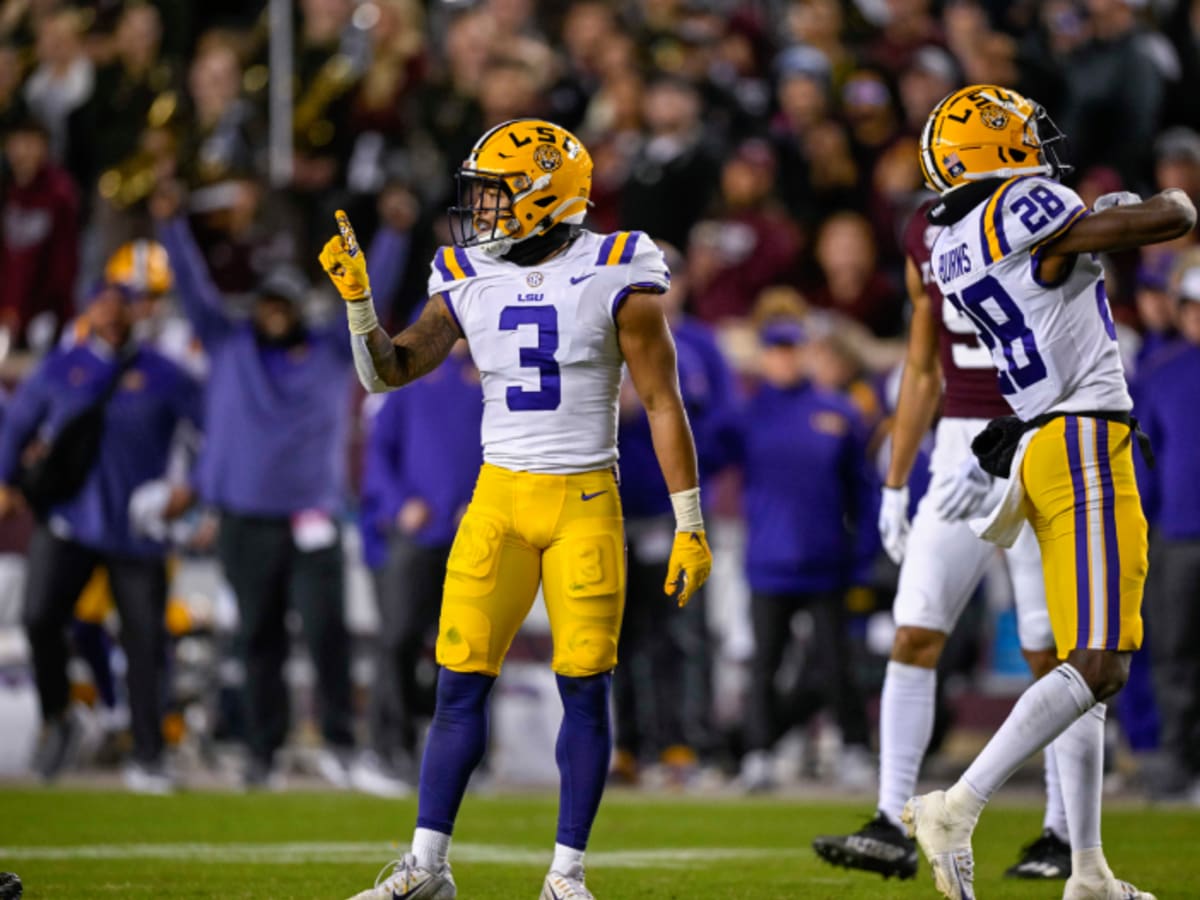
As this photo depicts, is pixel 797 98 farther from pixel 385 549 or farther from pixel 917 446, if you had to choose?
pixel 917 446

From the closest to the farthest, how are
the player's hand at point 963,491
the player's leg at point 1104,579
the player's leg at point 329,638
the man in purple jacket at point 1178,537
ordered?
1. the player's leg at point 1104,579
2. the player's hand at point 963,491
3. the man in purple jacket at point 1178,537
4. the player's leg at point 329,638

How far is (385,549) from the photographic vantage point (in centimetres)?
1043

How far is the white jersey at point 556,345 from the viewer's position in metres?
5.23

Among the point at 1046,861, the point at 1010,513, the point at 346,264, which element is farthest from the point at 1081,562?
the point at 346,264

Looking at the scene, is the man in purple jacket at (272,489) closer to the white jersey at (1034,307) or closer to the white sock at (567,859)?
the white sock at (567,859)

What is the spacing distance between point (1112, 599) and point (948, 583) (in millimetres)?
991

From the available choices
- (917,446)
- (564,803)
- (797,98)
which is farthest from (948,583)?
(797,98)

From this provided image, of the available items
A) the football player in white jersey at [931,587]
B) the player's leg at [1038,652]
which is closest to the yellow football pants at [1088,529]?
the football player in white jersey at [931,587]

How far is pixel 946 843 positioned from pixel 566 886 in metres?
0.94

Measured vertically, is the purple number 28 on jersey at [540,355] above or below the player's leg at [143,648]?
above

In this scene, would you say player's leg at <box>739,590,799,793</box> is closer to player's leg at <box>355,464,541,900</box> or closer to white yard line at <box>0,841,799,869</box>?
white yard line at <box>0,841,799,869</box>

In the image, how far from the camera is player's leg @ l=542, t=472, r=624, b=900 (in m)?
5.15

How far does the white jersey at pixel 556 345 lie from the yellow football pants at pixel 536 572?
81 millimetres

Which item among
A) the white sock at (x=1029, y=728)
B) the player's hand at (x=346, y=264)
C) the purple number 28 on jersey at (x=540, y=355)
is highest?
the player's hand at (x=346, y=264)
